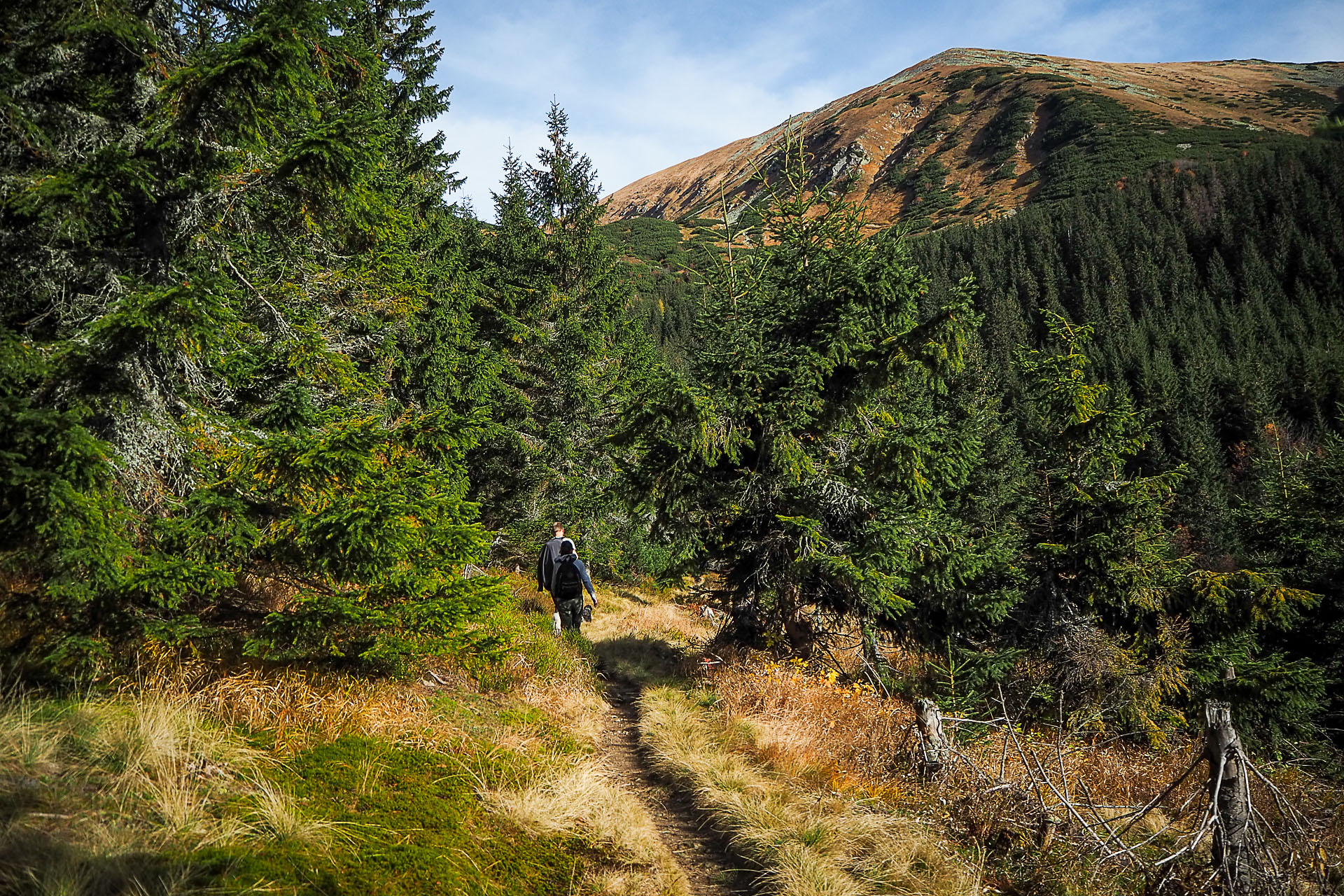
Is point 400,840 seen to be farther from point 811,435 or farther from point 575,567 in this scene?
point 811,435

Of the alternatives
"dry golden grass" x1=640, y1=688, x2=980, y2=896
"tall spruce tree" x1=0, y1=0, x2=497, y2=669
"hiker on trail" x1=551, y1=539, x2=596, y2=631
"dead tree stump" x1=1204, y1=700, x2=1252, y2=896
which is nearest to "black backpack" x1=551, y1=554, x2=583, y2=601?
"hiker on trail" x1=551, y1=539, x2=596, y2=631

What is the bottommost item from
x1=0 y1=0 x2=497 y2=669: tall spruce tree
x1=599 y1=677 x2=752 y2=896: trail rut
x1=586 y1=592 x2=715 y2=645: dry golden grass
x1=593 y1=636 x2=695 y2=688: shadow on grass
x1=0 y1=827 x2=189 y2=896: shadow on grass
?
x1=586 y1=592 x2=715 y2=645: dry golden grass

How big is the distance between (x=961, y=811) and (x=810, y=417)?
4.99m

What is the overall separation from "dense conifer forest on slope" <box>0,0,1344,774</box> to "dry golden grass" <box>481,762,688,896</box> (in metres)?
1.25

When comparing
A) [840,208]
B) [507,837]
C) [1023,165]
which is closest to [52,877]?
[507,837]

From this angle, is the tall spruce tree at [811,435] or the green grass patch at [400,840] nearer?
the green grass patch at [400,840]

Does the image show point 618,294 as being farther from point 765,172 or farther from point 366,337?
point 366,337

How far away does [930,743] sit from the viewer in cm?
553

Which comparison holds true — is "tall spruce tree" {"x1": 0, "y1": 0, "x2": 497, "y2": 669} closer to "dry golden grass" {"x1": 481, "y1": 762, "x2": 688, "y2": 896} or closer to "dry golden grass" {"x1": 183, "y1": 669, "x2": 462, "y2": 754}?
"dry golden grass" {"x1": 183, "y1": 669, "x2": 462, "y2": 754}

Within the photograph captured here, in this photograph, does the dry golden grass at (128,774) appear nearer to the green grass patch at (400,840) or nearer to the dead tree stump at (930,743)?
the green grass patch at (400,840)

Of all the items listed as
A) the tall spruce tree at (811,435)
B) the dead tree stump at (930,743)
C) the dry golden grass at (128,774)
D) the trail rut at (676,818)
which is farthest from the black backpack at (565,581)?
the dry golden grass at (128,774)

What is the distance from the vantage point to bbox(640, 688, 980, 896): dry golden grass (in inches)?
146

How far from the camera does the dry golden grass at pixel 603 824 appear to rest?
147 inches

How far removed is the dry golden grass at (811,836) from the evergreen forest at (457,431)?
7.16 ft
